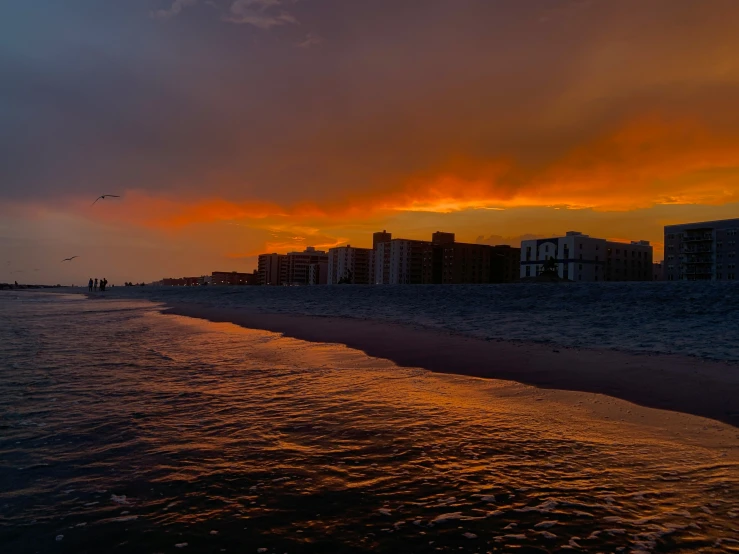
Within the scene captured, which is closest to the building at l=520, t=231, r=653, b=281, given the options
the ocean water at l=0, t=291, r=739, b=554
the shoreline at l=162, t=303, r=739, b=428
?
the shoreline at l=162, t=303, r=739, b=428

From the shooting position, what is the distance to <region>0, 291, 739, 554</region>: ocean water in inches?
159

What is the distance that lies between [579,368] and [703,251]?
485ft

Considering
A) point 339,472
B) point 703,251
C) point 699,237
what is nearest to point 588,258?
point 699,237

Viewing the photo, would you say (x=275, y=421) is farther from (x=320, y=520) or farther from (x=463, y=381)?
(x=463, y=381)

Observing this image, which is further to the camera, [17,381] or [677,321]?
[677,321]

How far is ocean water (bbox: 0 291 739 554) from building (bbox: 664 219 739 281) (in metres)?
147

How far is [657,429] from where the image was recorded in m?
7.22

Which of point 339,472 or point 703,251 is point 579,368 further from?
point 703,251

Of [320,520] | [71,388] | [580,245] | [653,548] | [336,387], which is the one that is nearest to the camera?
[653,548]

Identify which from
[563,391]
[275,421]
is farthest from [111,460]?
[563,391]

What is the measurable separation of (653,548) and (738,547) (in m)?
0.73

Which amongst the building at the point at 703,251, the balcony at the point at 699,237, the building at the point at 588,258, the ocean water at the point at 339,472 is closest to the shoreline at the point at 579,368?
the ocean water at the point at 339,472

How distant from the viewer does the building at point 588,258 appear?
158 m

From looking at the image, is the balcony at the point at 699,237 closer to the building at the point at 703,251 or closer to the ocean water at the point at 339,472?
the building at the point at 703,251
